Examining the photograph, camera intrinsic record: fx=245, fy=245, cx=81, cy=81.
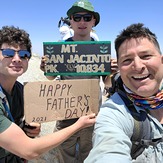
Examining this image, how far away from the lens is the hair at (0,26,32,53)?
317 cm

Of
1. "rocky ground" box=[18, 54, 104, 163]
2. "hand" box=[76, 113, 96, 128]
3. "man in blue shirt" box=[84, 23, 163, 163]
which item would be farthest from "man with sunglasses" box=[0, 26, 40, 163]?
"man in blue shirt" box=[84, 23, 163, 163]

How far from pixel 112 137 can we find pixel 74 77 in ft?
6.11

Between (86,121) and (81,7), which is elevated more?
(81,7)

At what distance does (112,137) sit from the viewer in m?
1.89

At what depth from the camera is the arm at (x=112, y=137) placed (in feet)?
5.86

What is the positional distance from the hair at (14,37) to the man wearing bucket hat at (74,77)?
0.82m

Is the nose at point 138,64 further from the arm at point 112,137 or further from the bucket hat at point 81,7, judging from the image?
the bucket hat at point 81,7

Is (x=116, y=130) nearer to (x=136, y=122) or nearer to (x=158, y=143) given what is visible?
(x=136, y=122)

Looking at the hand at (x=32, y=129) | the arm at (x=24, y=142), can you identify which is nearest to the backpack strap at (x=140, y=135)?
the arm at (x=24, y=142)

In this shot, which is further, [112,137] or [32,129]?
[32,129]

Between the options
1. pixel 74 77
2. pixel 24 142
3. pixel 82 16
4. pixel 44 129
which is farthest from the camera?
pixel 44 129

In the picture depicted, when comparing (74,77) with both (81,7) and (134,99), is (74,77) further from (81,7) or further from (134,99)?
(134,99)

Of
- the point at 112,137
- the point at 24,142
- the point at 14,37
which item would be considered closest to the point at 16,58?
the point at 14,37

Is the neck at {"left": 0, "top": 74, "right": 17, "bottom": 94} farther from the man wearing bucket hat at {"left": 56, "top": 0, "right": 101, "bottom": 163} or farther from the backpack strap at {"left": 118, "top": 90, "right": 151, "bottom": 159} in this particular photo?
the backpack strap at {"left": 118, "top": 90, "right": 151, "bottom": 159}
